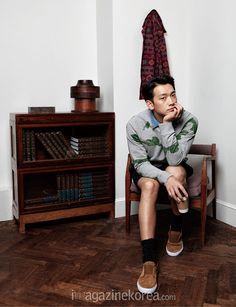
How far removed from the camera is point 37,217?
9.00 ft

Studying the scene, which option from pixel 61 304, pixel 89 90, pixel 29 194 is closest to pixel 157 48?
pixel 89 90

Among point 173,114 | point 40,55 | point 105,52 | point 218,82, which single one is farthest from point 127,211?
point 40,55

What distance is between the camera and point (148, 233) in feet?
6.40

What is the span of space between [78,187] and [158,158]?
88cm

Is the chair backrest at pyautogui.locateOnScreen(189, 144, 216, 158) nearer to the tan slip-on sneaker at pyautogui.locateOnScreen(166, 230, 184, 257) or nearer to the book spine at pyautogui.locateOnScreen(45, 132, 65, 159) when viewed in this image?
the tan slip-on sneaker at pyautogui.locateOnScreen(166, 230, 184, 257)

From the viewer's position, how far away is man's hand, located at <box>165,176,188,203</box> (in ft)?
6.40

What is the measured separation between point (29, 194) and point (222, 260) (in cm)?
154

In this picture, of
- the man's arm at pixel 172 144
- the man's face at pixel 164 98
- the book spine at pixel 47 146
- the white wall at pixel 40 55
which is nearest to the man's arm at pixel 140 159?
the man's arm at pixel 172 144

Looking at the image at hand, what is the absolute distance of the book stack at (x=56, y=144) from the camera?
2.76 metres

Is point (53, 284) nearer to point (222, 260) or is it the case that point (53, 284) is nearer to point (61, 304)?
point (61, 304)

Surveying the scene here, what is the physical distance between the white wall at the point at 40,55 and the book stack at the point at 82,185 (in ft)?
1.69

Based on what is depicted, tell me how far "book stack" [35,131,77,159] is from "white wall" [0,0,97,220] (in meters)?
0.40

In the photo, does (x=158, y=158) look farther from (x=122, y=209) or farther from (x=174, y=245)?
(x=122, y=209)

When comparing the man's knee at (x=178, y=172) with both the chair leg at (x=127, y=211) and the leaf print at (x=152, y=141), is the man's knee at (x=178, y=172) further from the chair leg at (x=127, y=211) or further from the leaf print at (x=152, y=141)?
the chair leg at (x=127, y=211)
